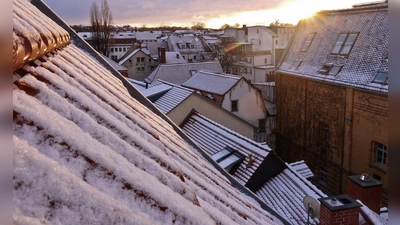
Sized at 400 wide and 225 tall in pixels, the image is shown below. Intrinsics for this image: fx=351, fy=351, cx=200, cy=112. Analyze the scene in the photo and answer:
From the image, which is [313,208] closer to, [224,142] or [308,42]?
[224,142]

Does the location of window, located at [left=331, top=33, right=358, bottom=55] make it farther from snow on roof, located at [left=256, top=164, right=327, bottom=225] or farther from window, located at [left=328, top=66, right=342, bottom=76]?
snow on roof, located at [left=256, top=164, right=327, bottom=225]

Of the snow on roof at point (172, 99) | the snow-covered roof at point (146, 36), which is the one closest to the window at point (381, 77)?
the snow on roof at point (172, 99)

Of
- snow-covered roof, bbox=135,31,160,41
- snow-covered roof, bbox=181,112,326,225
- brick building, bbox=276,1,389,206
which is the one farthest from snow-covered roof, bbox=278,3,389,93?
snow-covered roof, bbox=135,31,160,41

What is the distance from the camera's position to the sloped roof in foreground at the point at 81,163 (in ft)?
3.88

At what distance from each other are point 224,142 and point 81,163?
10.6 m

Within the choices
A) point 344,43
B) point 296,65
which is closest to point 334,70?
point 344,43

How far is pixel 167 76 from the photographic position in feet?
102

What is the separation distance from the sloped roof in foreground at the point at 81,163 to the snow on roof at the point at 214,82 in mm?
18750

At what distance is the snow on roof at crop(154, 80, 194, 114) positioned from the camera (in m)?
14.8

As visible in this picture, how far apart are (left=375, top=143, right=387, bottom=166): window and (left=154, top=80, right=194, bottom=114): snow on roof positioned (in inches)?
340

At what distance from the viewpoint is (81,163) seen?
1.45 m

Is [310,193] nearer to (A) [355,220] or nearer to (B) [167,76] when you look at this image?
(A) [355,220]

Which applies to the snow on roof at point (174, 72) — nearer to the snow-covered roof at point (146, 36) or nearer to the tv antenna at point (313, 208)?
the tv antenna at point (313, 208)
